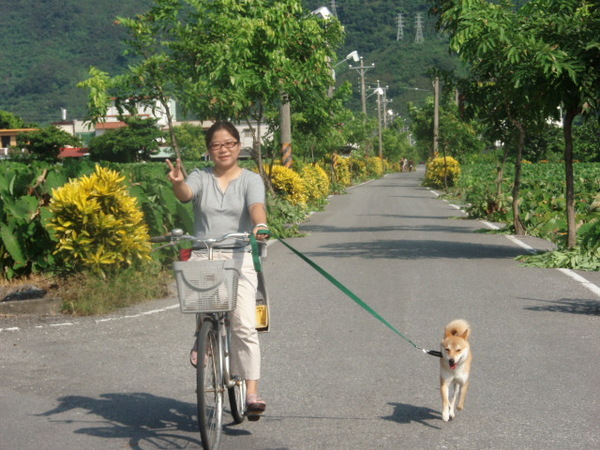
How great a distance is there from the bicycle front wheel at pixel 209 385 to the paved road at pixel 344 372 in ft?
0.94

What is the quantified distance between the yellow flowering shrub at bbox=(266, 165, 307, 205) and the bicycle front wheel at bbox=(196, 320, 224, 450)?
67.4 ft

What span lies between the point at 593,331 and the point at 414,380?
286cm

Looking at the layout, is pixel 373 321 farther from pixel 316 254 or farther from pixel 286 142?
pixel 286 142

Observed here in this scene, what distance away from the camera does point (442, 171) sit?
54531 millimetres

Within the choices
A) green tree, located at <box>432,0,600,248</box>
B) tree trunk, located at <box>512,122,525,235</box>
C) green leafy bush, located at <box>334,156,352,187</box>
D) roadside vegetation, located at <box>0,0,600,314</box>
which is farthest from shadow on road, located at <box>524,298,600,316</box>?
green leafy bush, located at <box>334,156,352,187</box>

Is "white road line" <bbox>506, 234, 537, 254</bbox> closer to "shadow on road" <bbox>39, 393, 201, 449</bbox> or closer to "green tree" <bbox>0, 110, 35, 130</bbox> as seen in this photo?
"shadow on road" <bbox>39, 393, 201, 449</bbox>

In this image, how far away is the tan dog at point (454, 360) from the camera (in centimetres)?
568

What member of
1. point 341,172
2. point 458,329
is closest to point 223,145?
point 458,329

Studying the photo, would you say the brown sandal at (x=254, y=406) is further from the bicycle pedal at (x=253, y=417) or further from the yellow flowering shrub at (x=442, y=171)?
the yellow flowering shrub at (x=442, y=171)

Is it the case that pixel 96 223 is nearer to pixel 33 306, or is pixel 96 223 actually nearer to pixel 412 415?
pixel 33 306

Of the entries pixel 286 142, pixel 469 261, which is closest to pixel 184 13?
pixel 286 142

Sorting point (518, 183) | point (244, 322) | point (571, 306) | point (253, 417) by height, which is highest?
point (518, 183)

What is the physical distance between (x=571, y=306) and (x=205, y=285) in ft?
22.3

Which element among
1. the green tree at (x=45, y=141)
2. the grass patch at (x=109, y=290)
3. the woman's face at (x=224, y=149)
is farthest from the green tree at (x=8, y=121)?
the woman's face at (x=224, y=149)
